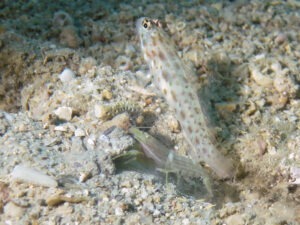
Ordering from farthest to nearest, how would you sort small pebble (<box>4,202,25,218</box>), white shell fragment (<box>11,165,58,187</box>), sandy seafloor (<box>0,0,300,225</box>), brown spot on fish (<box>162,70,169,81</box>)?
brown spot on fish (<box>162,70,169,81</box>)
sandy seafloor (<box>0,0,300,225</box>)
white shell fragment (<box>11,165,58,187</box>)
small pebble (<box>4,202,25,218</box>)

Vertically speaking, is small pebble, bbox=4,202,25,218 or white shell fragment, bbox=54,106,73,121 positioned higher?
white shell fragment, bbox=54,106,73,121

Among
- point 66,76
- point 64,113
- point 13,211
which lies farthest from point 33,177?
point 66,76

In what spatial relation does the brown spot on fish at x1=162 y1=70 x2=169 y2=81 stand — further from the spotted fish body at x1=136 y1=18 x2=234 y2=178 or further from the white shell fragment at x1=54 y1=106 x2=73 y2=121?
the white shell fragment at x1=54 y1=106 x2=73 y2=121

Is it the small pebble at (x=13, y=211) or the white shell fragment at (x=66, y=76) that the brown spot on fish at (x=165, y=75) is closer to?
the white shell fragment at (x=66, y=76)

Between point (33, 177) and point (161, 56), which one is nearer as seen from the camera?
point (33, 177)

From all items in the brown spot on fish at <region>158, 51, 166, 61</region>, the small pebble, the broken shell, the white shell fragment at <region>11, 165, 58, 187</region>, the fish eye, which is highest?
the fish eye

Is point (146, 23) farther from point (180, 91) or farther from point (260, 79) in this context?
point (260, 79)

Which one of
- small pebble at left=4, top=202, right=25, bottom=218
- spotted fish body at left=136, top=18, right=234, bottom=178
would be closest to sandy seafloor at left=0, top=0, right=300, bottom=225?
small pebble at left=4, top=202, right=25, bottom=218
